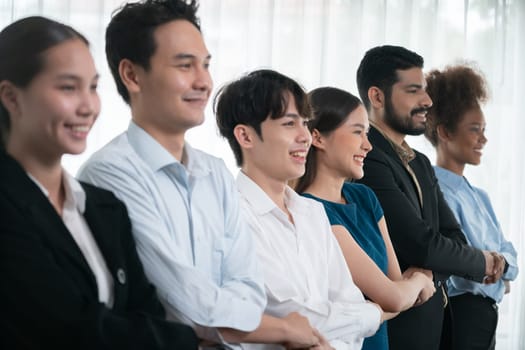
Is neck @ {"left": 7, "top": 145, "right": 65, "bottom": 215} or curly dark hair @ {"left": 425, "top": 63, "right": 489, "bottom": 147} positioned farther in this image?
curly dark hair @ {"left": 425, "top": 63, "right": 489, "bottom": 147}

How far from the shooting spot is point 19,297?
1.57 meters

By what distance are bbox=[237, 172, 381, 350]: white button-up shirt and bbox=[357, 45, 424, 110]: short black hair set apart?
1105 millimetres

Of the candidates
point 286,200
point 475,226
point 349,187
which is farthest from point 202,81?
point 475,226

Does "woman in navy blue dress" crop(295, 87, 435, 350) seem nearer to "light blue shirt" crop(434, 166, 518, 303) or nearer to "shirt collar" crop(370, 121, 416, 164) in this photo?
"shirt collar" crop(370, 121, 416, 164)

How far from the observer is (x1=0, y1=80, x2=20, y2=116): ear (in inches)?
67.0

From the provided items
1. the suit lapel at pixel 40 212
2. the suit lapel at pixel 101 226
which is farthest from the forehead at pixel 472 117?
the suit lapel at pixel 40 212

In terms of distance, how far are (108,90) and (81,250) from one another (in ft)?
7.67

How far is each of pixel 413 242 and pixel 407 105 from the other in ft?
2.04

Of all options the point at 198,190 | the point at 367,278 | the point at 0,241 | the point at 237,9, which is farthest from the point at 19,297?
the point at 237,9

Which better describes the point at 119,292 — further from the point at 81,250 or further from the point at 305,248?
the point at 305,248

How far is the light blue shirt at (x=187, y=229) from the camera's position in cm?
192

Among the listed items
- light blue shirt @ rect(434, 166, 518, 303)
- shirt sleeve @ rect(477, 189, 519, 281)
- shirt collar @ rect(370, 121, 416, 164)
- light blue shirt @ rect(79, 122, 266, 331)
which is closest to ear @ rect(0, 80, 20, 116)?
light blue shirt @ rect(79, 122, 266, 331)

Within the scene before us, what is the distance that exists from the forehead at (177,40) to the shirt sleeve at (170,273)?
0.31m

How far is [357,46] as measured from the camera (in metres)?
4.64
